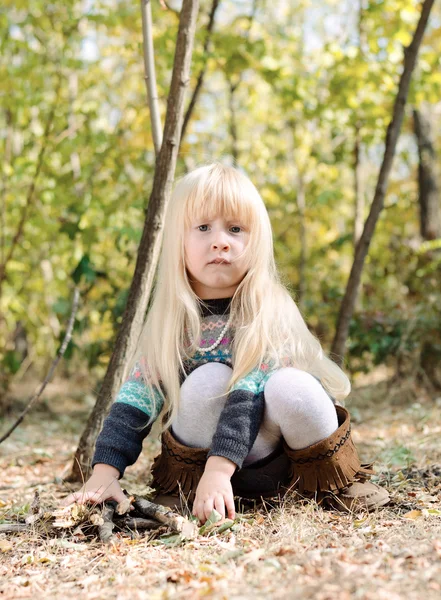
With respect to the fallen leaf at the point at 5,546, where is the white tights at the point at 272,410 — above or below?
above

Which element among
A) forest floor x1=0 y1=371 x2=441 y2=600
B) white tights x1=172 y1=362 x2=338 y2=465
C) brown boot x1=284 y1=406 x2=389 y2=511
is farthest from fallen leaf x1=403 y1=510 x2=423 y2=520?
white tights x1=172 y1=362 x2=338 y2=465

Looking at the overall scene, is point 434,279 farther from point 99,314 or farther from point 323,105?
point 99,314

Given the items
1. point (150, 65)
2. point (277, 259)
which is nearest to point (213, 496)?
point (277, 259)

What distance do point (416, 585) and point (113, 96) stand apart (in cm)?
673

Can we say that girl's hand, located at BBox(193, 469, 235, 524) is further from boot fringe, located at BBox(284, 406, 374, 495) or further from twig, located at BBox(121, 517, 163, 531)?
boot fringe, located at BBox(284, 406, 374, 495)

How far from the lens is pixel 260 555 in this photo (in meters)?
1.50

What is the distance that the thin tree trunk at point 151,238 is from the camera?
240 centimetres

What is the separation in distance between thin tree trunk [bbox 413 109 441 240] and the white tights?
4.52 meters

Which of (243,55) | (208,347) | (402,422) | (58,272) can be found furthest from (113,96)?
(208,347)

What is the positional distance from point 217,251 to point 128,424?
0.59 meters

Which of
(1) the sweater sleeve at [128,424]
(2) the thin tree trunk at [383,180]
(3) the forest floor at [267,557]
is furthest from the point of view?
(2) the thin tree trunk at [383,180]

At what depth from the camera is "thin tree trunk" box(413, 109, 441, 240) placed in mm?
6148

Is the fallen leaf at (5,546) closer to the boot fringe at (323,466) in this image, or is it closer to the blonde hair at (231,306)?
the blonde hair at (231,306)

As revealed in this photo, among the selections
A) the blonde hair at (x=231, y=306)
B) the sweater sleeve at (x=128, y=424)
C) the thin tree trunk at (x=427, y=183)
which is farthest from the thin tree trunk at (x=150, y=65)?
the thin tree trunk at (x=427, y=183)
